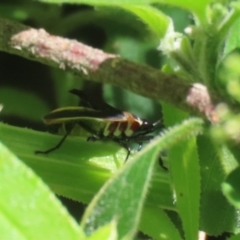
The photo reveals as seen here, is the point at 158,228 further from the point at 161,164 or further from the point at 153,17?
the point at 153,17

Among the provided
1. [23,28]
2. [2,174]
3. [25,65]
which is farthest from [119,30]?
[2,174]

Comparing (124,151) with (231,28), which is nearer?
(231,28)

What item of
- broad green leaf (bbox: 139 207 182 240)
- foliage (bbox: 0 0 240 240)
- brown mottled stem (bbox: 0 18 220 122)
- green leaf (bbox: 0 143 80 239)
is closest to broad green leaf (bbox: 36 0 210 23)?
foliage (bbox: 0 0 240 240)

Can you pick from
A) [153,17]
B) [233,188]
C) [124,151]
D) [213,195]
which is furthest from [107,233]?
[124,151]

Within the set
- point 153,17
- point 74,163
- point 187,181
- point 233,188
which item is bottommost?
point 74,163

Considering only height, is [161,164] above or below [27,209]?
below

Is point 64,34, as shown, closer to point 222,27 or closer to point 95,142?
point 95,142

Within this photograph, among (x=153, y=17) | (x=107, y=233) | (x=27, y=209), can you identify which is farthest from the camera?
(x=153, y=17)
